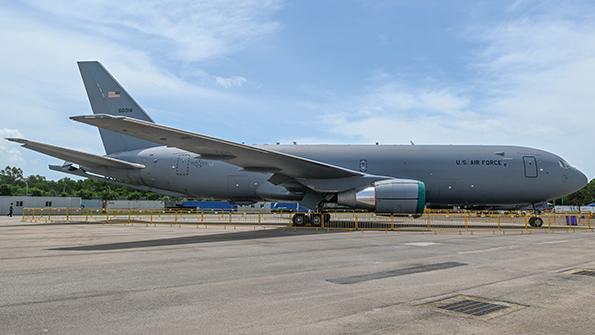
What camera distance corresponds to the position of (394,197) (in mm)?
17891

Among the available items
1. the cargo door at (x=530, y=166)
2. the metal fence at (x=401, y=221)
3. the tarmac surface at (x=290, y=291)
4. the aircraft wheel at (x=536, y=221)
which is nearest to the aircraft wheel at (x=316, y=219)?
the metal fence at (x=401, y=221)

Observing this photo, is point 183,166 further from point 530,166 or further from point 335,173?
point 530,166

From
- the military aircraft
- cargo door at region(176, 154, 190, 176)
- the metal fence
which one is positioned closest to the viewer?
the military aircraft

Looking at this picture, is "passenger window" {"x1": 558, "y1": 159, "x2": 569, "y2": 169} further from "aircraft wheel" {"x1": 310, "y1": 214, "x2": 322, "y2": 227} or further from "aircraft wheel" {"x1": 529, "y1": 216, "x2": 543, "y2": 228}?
"aircraft wheel" {"x1": 310, "y1": 214, "x2": 322, "y2": 227}

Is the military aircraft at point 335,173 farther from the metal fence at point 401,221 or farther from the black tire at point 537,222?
the metal fence at point 401,221

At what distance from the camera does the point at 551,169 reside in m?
21.0

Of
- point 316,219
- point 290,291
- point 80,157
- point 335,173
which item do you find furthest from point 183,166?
point 290,291

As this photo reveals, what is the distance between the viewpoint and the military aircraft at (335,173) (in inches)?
Result: 721

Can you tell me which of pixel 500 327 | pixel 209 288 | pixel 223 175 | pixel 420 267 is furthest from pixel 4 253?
pixel 223 175

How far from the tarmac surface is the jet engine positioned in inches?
266

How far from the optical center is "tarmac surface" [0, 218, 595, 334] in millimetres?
4371

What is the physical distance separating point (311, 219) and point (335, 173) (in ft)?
9.41

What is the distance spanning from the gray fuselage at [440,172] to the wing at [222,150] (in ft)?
8.04

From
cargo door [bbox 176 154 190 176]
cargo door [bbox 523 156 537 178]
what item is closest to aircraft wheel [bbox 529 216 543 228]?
cargo door [bbox 523 156 537 178]
